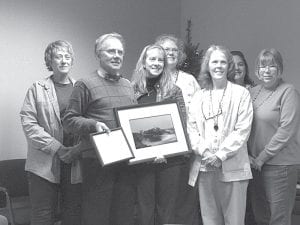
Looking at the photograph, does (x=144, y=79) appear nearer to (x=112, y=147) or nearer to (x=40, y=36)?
(x=112, y=147)

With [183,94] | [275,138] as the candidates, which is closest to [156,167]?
[183,94]

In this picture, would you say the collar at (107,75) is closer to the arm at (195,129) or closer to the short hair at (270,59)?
the arm at (195,129)

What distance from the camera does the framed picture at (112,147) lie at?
2.87 m

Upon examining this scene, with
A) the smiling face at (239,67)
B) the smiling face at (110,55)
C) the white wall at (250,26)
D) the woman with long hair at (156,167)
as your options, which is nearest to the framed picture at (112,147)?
the woman with long hair at (156,167)

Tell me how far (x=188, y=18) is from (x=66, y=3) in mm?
1910

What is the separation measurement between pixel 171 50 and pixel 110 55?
84cm

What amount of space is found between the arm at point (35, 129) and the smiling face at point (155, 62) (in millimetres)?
843

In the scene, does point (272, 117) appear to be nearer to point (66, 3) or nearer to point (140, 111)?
point (140, 111)

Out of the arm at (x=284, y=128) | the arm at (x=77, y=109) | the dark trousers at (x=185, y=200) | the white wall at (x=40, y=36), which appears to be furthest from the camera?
the white wall at (x=40, y=36)

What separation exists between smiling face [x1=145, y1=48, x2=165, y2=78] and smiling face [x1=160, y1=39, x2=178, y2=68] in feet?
1.02

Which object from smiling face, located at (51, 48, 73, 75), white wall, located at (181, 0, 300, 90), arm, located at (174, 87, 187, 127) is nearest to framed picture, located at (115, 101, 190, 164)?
arm, located at (174, 87, 187, 127)

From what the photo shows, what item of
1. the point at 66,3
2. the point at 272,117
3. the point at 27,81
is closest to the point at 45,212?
the point at 27,81

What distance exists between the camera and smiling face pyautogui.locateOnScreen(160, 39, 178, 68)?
150 inches

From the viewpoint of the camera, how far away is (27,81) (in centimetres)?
452
